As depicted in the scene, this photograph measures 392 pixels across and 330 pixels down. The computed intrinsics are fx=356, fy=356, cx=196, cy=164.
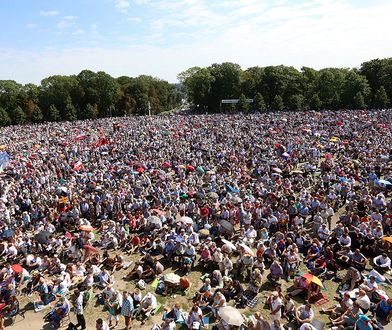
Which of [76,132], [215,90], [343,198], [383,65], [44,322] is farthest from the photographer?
[215,90]

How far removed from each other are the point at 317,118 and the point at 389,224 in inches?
1413

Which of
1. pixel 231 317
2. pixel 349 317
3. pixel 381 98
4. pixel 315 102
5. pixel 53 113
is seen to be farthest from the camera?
pixel 53 113

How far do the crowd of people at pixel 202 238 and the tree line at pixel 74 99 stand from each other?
4356 centimetres

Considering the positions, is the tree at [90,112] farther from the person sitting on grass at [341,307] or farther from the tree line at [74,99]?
the person sitting on grass at [341,307]

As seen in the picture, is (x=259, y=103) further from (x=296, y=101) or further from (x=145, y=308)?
(x=145, y=308)

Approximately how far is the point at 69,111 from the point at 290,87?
4257cm

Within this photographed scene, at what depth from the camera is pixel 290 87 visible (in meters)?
68.4

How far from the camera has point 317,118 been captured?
155 feet

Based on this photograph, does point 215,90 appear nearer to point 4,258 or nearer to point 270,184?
point 270,184

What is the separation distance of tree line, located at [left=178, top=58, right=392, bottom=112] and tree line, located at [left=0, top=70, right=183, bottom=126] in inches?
445

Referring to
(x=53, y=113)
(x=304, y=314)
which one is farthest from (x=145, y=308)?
(x=53, y=113)

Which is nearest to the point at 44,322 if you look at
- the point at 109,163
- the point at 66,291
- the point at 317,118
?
the point at 66,291

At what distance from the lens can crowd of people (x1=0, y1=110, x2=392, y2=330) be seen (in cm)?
988

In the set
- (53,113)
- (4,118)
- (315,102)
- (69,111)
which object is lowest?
(315,102)
